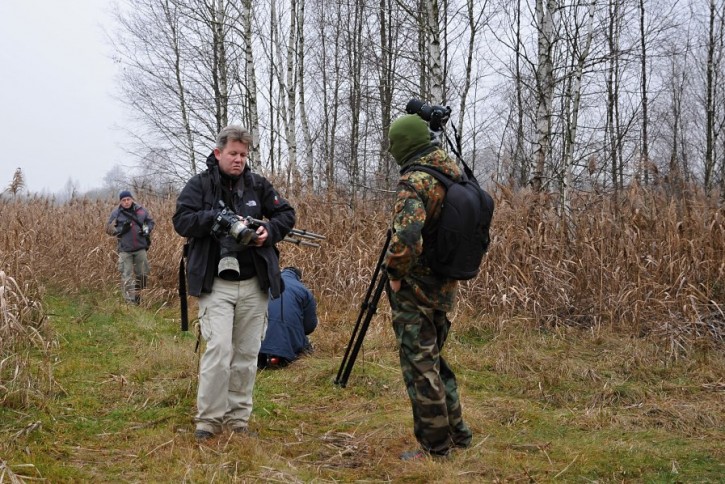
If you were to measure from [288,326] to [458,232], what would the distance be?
116 inches

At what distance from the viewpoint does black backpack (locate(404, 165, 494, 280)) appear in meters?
3.23

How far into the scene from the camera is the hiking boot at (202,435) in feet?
12.1

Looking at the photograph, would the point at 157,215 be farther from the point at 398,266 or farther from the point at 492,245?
the point at 398,266

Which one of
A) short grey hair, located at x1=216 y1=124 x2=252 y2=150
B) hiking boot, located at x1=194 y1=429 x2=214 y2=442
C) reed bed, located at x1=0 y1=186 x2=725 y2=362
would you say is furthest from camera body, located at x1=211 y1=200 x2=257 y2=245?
reed bed, located at x1=0 y1=186 x2=725 y2=362

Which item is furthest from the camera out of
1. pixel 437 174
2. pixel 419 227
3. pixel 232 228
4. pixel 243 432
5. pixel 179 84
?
pixel 179 84

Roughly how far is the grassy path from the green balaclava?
1654 mm

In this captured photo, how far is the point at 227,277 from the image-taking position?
372 cm

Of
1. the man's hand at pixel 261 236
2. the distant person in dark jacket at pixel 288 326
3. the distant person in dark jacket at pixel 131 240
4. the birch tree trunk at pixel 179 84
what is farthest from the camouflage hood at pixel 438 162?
the birch tree trunk at pixel 179 84

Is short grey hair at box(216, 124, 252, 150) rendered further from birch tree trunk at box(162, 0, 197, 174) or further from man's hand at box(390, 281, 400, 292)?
birch tree trunk at box(162, 0, 197, 174)

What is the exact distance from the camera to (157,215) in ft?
38.5

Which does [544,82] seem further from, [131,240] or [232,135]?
[131,240]

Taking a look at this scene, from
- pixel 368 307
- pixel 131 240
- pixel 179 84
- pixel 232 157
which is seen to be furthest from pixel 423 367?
pixel 179 84

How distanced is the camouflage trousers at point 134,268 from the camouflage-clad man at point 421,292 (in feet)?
23.2

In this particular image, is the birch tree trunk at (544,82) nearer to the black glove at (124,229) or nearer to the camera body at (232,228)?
the camera body at (232,228)
